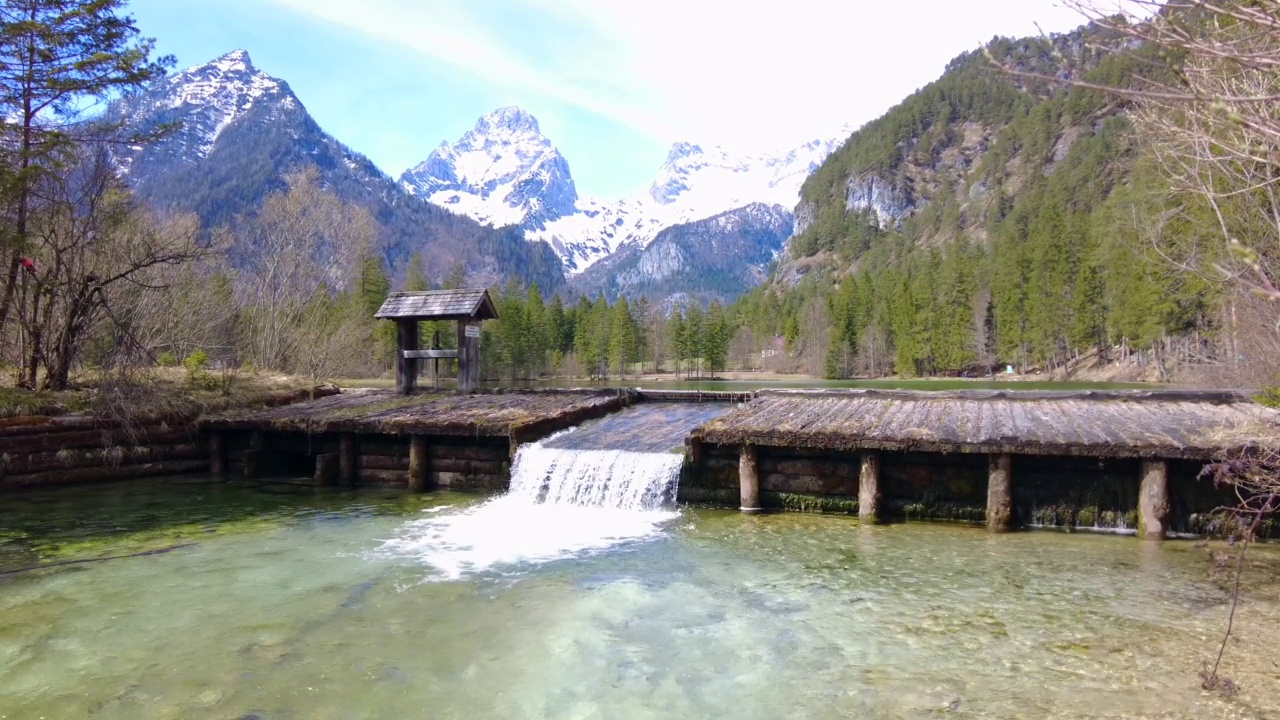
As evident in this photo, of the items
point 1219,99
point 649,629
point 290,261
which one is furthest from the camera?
point 290,261

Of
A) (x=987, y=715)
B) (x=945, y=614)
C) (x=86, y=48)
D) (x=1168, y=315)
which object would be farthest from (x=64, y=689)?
(x=1168, y=315)

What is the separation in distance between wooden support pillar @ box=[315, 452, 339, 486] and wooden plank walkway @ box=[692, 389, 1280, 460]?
26.3ft

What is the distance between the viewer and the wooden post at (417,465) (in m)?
14.1

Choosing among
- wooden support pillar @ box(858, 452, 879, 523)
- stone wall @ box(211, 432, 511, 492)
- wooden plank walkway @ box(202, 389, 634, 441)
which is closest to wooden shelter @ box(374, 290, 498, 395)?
wooden plank walkway @ box(202, 389, 634, 441)

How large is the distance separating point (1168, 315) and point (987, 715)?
2373 inches

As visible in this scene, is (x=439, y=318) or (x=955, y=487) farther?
(x=439, y=318)

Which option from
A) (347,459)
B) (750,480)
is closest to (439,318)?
(347,459)

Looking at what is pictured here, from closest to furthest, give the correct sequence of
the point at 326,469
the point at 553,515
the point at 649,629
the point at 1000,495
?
the point at 649,629, the point at 1000,495, the point at 553,515, the point at 326,469

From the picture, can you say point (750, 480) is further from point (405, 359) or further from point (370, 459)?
point (405, 359)

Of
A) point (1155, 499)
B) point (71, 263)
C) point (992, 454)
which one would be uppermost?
point (71, 263)

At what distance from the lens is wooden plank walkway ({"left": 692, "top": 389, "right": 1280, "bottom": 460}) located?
959 centimetres

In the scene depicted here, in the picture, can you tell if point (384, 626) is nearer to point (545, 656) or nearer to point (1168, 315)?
point (545, 656)

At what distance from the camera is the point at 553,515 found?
39.5 ft

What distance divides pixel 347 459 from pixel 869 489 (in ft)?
34.4
